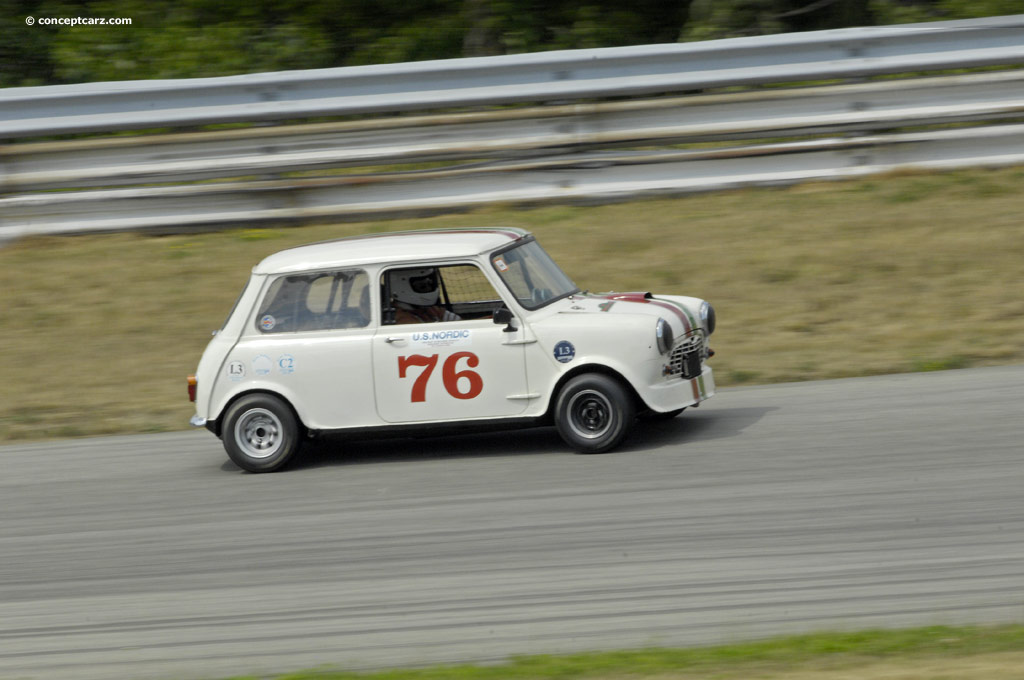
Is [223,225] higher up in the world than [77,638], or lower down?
higher up

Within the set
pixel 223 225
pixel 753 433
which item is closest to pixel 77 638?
pixel 753 433

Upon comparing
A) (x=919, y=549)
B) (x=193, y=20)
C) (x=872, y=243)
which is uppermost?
(x=193, y=20)

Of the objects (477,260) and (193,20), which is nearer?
(477,260)

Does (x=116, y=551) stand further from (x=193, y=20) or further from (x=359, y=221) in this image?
(x=193, y=20)

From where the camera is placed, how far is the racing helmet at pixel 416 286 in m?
7.74

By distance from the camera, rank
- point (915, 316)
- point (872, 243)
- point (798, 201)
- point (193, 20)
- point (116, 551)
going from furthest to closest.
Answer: point (193, 20) → point (798, 201) → point (872, 243) → point (915, 316) → point (116, 551)

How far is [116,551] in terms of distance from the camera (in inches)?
249

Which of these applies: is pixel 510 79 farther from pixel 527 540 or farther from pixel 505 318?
pixel 527 540

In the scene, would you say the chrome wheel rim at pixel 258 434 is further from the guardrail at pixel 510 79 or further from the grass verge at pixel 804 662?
the guardrail at pixel 510 79

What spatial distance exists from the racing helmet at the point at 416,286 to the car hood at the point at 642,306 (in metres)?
0.87

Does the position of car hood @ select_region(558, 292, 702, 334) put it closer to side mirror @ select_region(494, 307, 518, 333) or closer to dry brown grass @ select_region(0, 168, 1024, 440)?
side mirror @ select_region(494, 307, 518, 333)

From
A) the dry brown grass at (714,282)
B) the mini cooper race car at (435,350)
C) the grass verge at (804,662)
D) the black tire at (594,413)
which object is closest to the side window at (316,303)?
the mini cooper race car at (435,350)

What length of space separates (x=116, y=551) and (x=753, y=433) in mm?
3858

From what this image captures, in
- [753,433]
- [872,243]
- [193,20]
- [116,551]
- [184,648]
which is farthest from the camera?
[193,20]
